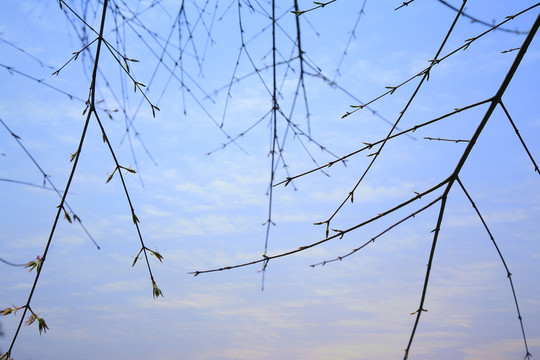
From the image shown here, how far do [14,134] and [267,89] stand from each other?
1.12 metres

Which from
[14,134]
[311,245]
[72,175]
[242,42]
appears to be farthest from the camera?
[242,42]

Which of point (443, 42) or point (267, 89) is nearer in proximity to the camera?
point (443, 42)

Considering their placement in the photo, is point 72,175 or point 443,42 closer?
point 443,42

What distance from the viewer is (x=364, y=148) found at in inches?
55.7

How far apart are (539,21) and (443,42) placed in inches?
10.3

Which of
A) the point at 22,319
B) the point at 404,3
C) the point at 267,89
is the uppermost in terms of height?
the point at 267,89

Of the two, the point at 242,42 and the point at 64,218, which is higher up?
the point at 242,42

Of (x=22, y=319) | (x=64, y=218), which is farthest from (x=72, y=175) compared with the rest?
(x=22, y=319)

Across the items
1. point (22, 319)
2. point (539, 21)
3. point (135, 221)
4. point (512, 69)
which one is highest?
point (539, 21)

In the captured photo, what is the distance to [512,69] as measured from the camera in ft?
4.56

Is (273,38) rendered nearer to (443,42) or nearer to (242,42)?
(242,42)

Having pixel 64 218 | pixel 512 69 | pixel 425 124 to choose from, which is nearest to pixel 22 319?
pixel 64 218

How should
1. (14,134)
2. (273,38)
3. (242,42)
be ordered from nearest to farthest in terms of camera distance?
(14,134) → (273,38) → (242,42)

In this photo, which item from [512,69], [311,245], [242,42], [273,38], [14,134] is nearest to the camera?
[311,245]
